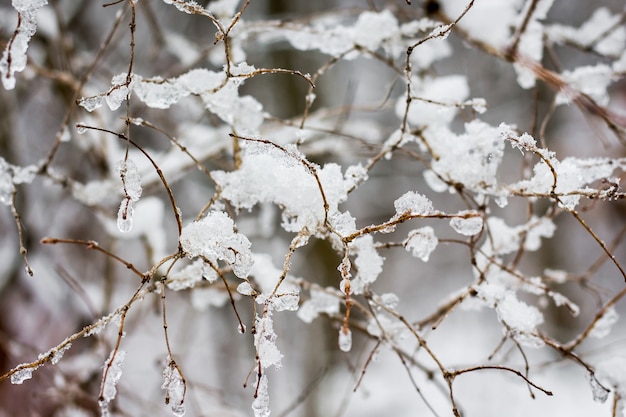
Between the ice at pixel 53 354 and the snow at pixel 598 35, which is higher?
the snow at pixel 598 35

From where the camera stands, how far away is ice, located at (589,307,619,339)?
1.25 metres

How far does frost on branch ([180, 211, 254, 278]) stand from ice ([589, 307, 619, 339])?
2.90ft

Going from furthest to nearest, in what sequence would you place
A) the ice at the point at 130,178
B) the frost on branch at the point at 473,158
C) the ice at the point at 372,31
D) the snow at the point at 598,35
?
the snow at the point at 598,35 < the ice at the point at 372,31 < the frost on branch at the point at 473,158 < the ice at the point at 130,178

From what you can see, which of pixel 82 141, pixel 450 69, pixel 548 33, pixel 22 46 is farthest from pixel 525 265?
pixel 22 46

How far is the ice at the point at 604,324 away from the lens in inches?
49.1

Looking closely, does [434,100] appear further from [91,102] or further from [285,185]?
[91,102]

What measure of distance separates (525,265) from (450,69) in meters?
2.78

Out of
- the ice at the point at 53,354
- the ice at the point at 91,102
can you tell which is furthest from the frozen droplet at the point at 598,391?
the ice at the point at 91,102

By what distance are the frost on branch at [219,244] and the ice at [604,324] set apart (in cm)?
88

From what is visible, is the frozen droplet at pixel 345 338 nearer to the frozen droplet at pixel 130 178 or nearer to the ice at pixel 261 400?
the ice at pixel 261 400

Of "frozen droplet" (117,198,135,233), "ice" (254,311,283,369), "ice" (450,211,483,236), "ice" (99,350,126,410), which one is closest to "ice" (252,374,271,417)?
"ice" (254,311,283,369)

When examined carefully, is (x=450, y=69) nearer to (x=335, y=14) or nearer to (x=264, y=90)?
(x=264, y=90)

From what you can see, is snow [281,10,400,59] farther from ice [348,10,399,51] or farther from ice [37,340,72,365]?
ice [37,340,72,365]

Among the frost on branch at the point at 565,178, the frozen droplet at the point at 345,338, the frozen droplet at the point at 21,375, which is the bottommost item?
the frozen droplet at the point at 21,375
